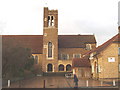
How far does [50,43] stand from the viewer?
62.1 m

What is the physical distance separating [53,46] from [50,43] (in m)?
1.35

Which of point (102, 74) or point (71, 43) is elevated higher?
point (71, 43)

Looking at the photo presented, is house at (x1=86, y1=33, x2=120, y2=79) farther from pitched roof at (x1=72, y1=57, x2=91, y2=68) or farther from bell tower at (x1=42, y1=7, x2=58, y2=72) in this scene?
bell tower at (x1=42, y1=7, x2=58, y2=72)

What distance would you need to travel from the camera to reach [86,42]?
6769 cm

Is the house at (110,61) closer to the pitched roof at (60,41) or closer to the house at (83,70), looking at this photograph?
the house at (83,70)

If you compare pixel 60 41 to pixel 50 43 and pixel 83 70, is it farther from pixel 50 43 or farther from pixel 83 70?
pixel 83 70

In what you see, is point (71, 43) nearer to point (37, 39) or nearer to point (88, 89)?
point (37, 39)

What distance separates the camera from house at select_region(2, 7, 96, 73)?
2430 inches

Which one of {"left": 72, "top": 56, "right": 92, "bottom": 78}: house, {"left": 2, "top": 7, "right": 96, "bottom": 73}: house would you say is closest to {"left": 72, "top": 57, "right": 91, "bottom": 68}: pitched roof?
{"left": 72, "top": 56, "right": 92, "bottom": 78}: house

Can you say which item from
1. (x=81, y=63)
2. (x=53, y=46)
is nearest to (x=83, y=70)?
(x=81, y=63)

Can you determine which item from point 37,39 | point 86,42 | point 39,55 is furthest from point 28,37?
point 86,42

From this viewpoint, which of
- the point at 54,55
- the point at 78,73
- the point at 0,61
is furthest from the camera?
the point at 54,55

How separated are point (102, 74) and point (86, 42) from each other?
118 feet

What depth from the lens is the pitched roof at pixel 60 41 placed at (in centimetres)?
6612
